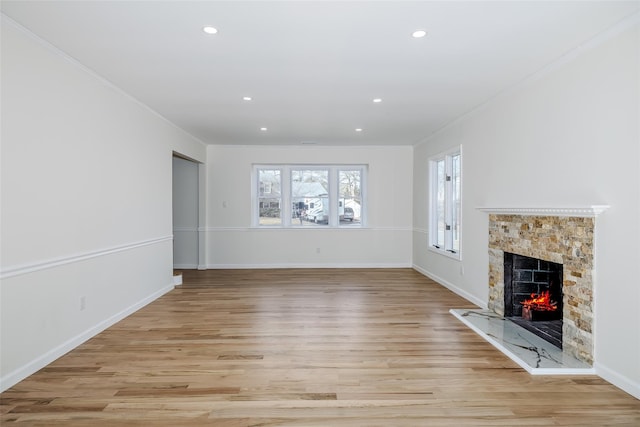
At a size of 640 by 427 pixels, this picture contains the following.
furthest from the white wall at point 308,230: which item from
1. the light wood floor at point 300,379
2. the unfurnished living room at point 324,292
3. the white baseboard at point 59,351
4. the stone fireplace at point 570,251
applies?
the stone fireplace at point 570,251

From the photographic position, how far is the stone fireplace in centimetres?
286

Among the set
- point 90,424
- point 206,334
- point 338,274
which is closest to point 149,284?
Result: point 206,334

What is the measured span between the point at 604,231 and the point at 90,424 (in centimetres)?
362

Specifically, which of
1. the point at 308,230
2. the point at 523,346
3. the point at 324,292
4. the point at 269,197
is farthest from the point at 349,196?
the point at 523,346

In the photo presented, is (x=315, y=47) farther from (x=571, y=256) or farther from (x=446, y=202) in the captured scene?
(x=446, y=202)

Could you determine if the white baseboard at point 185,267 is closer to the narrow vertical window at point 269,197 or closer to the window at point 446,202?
the narrow vertical window at point 269,197

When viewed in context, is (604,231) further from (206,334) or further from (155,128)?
(155,128)

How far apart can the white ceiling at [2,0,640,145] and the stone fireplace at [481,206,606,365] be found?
1.34m

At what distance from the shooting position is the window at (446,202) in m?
5.63

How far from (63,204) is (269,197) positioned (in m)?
4.86

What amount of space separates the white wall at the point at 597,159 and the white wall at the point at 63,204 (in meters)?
4.19

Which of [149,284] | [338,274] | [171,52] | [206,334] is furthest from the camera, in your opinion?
[338,274]

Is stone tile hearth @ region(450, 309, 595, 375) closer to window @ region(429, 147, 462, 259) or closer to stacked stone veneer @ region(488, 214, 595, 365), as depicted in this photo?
stacked stone veneer @ region(488, 214, 595, 365)

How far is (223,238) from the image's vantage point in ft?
25.3
